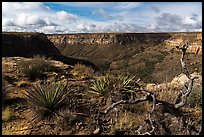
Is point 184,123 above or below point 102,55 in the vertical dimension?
above

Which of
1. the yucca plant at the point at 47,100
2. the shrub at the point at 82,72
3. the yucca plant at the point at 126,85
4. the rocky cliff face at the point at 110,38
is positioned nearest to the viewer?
the yucca plant at the point at 47,100

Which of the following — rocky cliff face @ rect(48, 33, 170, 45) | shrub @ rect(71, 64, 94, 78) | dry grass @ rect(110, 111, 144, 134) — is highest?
shrub @ rect(71, 64, 94, 78)

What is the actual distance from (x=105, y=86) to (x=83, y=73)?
291 cm

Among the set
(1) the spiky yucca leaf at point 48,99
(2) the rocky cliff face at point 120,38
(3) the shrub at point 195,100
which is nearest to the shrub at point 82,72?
(1) the spiky yucca leaf at point 48,99

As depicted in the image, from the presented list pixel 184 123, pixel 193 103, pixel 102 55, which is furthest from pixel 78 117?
pixel 102 55

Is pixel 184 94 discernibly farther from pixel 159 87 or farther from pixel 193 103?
pixel 159 87

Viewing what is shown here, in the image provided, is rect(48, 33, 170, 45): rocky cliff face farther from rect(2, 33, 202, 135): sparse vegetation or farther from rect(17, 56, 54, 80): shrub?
rect(2, 33, 202, 135): sparse vegetation

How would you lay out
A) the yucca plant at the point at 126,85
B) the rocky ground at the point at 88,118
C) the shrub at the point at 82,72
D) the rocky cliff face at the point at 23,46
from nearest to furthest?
the rocky ground at the point at 88,118 → the yucca plant at the point at 126,85 → the shrub at the point at 82,72 → the rocky cliff face at the point at 23,46

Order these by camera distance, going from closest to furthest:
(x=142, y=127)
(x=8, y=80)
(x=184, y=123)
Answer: (x=142, y=127), (x=184, y=123), (x=8, y=80)

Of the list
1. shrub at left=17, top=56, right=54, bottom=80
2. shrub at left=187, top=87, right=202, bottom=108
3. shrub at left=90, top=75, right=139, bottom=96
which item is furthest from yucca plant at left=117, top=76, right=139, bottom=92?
shrub at left=17, top=56, right=54, bottom=80

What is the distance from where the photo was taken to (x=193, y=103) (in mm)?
7715

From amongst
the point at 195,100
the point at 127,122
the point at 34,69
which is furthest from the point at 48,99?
the point at 195,100

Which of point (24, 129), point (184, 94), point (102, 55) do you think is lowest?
point (102, 55)

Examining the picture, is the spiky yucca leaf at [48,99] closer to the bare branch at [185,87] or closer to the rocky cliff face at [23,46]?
the bare branch at [185,87]
